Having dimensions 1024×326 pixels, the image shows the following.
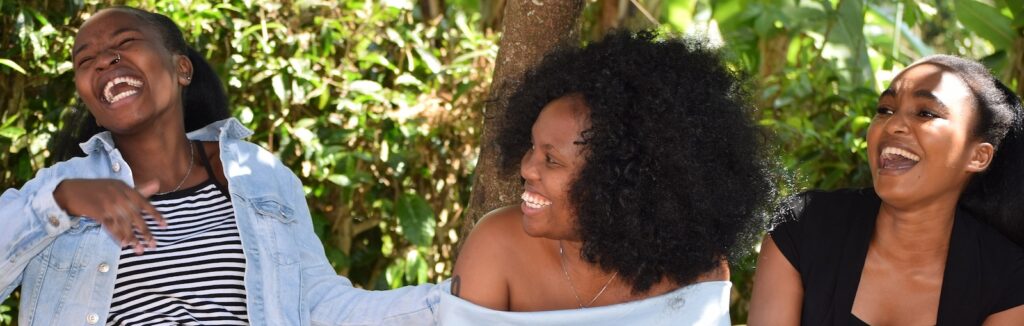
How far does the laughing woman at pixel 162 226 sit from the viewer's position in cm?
258

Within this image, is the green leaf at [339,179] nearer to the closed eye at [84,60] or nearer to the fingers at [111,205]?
the closed eye at [84,60]

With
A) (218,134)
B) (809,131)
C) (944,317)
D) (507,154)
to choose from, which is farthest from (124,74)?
(809,131)

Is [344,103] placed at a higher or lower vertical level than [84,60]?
lower

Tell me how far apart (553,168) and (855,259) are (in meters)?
0.98

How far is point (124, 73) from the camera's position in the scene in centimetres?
273

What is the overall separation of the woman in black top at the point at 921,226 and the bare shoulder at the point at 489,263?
752mm

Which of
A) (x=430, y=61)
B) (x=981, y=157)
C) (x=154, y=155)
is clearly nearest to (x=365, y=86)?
(x=430, y=61)

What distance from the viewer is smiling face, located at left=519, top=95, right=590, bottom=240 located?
2.37 meters

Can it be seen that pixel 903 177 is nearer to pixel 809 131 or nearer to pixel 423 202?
pixel 809 131

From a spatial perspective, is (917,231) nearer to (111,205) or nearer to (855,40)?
(111,205)

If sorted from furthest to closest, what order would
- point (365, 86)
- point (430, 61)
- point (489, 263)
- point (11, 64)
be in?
point (430, 61) → point (365, 86) → point (11, 64) → point (489, 263)

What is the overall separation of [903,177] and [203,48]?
2.22m

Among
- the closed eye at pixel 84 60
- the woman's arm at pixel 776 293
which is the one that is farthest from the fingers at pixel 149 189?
the woman's arm at pixel 776 293

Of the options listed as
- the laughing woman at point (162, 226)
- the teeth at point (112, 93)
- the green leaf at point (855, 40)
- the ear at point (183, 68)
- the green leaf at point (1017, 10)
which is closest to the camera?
the laughing woman at point (162, 226)
